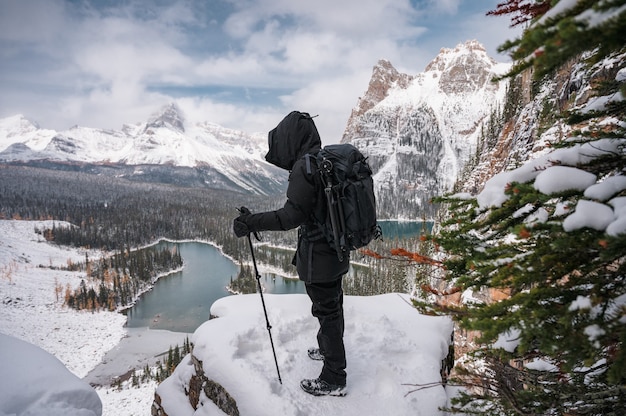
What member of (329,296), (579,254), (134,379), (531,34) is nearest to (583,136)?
(579,254)

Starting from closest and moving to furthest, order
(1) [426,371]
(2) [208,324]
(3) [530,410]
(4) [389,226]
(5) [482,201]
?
1. (5) [482,201]
2. (3) [530,410]
3. (1) [426,371]
4. (2) [208,324]
5. (4) [389,226]

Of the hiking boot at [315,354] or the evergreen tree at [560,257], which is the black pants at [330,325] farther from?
the evergreen tree at [560,257]

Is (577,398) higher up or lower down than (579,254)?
lower down

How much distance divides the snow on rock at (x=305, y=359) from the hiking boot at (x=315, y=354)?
0.27ft

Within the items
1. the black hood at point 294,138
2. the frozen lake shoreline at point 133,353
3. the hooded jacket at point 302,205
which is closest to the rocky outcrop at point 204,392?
the hooded jacket at point 302,205

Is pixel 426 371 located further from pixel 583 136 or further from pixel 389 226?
pixel 389 226

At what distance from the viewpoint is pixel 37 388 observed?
3846 millimetres

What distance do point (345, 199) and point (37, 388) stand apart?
14.2 feet

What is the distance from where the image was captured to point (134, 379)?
49531 millimetres

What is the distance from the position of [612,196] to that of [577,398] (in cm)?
176

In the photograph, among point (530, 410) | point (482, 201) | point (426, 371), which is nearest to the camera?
point (482, 201)

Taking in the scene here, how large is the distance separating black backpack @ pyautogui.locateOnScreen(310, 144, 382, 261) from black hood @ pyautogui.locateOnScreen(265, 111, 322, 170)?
284 mm

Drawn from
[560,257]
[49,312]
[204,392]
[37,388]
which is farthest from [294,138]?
[49,312]

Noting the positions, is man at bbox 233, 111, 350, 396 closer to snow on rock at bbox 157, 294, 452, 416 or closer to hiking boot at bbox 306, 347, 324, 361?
snow on rock at bbox 157, 294, 452, 416
